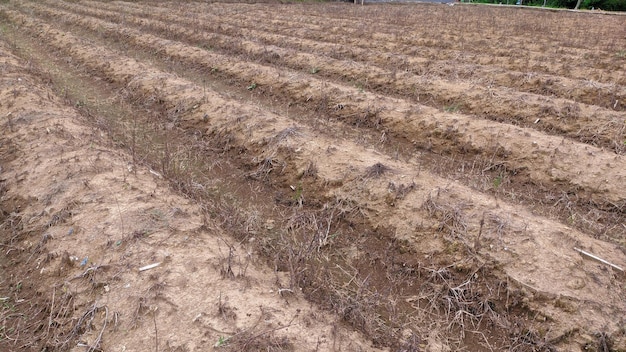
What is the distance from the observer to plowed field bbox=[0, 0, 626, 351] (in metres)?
3.00

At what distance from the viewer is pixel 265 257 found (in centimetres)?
383

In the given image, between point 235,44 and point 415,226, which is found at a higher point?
point 235,44

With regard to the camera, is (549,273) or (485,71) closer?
(549,273)

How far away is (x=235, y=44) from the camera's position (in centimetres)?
1147

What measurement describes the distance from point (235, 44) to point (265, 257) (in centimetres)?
928

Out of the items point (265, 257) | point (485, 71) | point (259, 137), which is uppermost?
point (485, 71)

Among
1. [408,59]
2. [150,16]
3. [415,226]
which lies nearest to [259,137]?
[415,226]

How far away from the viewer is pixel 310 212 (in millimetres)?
4629

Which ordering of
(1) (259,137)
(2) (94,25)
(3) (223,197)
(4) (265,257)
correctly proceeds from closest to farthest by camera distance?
(4) (265,257)
(3) (223,197)
(1) (259,137)
(2) (94,25)

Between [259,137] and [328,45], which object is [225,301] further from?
[328,45]

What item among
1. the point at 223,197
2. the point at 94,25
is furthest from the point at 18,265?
the point at 94,25

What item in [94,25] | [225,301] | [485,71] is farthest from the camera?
[94,25]

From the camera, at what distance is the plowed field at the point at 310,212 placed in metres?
3.00

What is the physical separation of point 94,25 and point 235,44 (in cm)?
643
